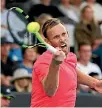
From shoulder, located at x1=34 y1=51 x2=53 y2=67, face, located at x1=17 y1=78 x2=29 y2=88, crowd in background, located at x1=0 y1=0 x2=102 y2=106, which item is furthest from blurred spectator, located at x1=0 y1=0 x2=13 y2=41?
shoulder, located at x1=34 y1=51 x2=53 y2=67

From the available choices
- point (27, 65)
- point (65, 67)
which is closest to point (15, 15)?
point (27, 65)

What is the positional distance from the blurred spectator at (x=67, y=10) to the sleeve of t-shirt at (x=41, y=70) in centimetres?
673

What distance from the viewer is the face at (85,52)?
936 centimetres

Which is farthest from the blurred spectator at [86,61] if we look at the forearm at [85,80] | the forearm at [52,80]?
the forearm at [52,80]

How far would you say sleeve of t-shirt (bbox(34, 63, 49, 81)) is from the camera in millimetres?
4059

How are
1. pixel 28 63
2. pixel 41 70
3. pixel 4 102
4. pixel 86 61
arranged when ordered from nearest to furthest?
pixel 41 70, pixel 4 102, pixel 28 63, pixel 86 61

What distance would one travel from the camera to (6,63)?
911 cm

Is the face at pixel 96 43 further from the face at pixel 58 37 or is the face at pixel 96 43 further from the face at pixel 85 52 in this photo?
the face at pixel 58 37

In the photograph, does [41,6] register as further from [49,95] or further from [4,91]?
[49,95]

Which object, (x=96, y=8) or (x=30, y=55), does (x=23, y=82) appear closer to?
(x=30, y=55)

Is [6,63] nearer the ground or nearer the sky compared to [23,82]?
nearer the sky

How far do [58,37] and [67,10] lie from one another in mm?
6918

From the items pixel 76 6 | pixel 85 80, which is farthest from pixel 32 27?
pixel 76 6

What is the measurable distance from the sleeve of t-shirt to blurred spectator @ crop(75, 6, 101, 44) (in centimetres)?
589
